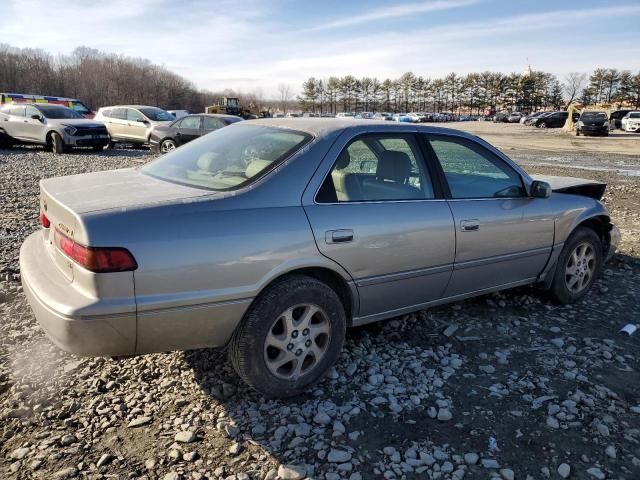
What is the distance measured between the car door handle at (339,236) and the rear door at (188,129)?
1385 centimetres

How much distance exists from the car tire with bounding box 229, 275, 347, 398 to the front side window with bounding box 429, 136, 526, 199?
4.40 feet

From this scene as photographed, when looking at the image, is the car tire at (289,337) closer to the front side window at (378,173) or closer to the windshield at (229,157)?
the front side window at (378,173)

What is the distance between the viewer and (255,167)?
297 cm

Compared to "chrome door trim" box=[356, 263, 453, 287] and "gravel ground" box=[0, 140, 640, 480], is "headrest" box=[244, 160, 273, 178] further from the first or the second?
"gravel ground" box=[0, 140, 640, 480]

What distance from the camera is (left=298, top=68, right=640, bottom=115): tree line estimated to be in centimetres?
8462

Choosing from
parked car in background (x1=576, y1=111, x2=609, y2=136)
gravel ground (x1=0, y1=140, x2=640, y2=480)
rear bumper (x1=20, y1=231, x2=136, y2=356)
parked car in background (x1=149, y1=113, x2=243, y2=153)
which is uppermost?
parked car in background (x1=576, y1=111, x2=609, y2=136)

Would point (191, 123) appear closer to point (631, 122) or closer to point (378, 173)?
point (378, 173)

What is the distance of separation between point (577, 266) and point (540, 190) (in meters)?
0.98

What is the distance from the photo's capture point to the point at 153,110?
753 inches

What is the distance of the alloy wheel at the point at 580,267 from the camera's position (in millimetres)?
4395

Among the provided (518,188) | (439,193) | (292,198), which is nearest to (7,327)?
(292,198)

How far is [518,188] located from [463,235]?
84 centimetres

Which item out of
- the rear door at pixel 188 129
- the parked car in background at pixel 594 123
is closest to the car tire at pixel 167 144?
the rear door at pixel 188 129

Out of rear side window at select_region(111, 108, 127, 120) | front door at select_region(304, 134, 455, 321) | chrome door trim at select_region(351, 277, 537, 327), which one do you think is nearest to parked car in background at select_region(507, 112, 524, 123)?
rear side window at select_region(111, 108, 127, 120)
